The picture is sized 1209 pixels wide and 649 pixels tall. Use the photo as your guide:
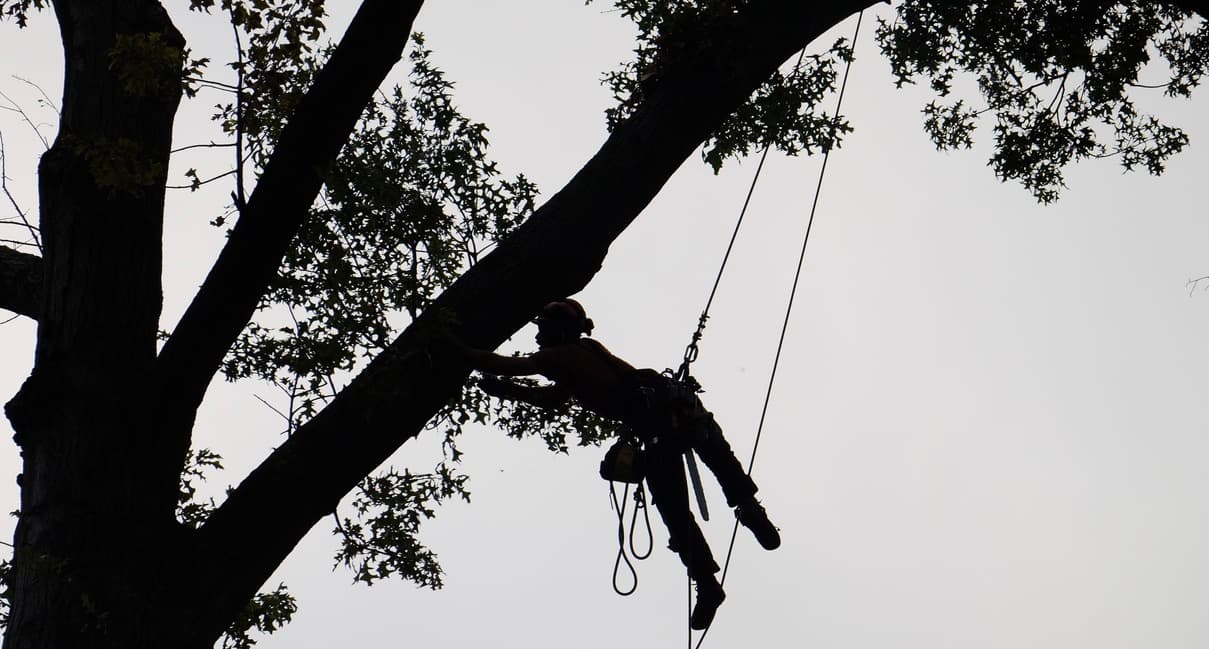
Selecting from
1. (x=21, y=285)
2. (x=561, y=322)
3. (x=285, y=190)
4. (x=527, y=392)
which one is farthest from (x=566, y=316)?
(x=21, y=285)

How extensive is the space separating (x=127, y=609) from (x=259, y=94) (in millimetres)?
2400

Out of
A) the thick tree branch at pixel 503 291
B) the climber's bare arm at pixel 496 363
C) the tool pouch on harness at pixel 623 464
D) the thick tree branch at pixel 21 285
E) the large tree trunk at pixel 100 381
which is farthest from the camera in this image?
the tool pouch on harness at pixel 623 464

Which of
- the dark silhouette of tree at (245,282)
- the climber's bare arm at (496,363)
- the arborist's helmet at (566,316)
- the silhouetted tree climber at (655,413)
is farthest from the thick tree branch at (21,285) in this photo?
the arborist's helmet at (566,316)

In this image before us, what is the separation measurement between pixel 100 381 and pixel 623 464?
3.25m

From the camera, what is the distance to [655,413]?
7.17m

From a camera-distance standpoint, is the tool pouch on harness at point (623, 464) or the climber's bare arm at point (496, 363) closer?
the climber's bare arm at point (496, 363)

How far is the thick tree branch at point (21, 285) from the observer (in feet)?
19.0

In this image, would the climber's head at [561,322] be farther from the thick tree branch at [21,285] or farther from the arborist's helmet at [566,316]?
the thick tree branch at [21,285]

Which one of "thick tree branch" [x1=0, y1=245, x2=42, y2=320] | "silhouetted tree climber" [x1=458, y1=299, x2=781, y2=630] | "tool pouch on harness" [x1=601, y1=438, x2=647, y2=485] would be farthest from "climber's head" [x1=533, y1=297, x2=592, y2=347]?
"thick tree branch" [x1=0, y1=245, x2=42, y2=320]

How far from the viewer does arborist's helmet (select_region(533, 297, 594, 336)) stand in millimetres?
7090

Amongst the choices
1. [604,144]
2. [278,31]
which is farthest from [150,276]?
[604,144]

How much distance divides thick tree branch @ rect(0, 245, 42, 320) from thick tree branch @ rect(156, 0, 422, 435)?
1243 millimetres

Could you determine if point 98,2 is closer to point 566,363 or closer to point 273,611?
point 566,363

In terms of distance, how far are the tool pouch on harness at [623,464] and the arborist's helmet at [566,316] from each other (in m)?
0.80
